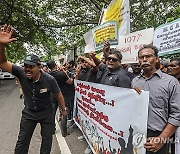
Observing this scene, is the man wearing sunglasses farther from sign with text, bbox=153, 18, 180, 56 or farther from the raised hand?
the raised hand

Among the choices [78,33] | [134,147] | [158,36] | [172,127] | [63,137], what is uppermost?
[78,33]

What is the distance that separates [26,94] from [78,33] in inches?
577

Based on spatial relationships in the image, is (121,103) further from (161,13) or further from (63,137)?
(161,13)

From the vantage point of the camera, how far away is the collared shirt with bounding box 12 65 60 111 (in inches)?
164

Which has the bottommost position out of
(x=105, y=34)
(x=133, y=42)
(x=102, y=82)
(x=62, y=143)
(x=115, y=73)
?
(x=62, y=143)

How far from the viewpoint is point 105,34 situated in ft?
18.8

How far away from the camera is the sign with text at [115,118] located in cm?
289

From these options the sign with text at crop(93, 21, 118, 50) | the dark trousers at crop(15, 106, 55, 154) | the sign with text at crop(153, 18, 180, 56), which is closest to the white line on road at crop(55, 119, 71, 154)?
the dark trousers at crop(15, 106, 55, 154)

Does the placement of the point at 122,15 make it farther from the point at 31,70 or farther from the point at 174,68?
the point at 31,70

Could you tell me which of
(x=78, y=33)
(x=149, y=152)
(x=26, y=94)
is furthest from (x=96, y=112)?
(x=78, y=33)

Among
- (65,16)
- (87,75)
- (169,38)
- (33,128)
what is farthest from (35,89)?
(65,16)

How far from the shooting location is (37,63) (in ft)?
13.4

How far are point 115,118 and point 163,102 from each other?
88cm

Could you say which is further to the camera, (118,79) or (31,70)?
(31,70)
